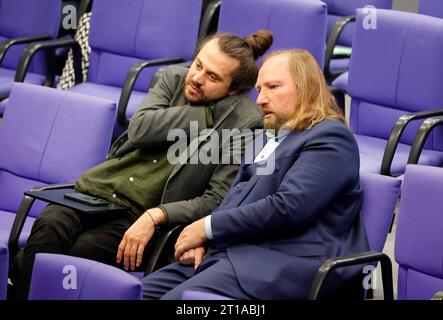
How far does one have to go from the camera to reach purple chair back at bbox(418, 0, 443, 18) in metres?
4.60

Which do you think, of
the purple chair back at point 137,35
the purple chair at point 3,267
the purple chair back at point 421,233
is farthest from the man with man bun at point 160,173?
the purple chair back at point 137,35

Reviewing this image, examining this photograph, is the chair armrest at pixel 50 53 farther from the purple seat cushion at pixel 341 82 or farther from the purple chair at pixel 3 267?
the purple chair at pixel 3 267

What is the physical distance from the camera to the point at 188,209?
10.2 feet

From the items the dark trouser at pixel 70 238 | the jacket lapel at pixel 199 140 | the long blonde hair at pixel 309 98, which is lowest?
the dark trouser at pixel 70 238

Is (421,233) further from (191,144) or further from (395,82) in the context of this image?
(395,82)

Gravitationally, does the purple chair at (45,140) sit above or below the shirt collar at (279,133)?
below

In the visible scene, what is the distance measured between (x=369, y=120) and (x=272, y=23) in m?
0.56

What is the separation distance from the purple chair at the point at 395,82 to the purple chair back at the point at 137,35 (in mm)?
819

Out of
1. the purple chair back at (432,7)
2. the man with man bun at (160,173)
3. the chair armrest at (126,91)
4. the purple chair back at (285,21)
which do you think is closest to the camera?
the man with man bun at (160,173)

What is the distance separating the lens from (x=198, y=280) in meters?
2.80

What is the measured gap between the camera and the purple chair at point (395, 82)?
390 centimetres

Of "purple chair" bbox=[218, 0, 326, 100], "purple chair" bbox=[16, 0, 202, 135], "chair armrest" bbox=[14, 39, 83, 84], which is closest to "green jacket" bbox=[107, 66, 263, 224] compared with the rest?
"purple chair" bbox=[218, 0, 326, 100]
